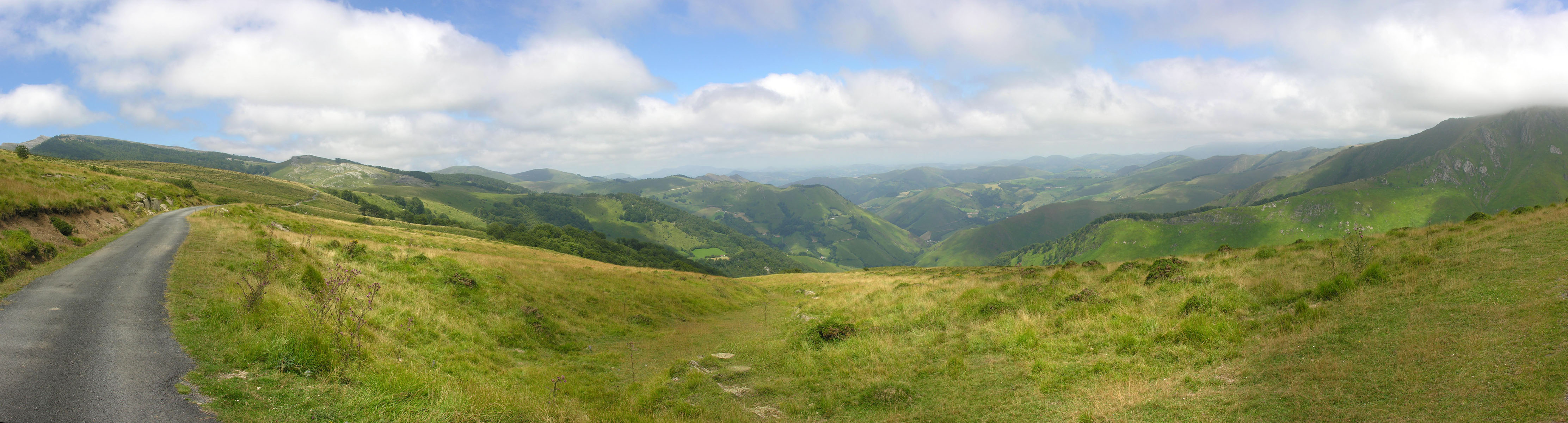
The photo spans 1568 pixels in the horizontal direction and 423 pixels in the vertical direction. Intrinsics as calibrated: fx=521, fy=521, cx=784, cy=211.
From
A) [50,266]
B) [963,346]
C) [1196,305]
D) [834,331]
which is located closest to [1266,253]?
[1196,305]

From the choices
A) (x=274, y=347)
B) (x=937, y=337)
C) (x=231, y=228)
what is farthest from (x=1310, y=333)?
(x=231, y=228)

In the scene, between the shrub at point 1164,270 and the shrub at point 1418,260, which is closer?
the shrub at point 1418,260

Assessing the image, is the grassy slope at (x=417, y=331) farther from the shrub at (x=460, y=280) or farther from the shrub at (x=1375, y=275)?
the shrub at (x=1375, y=275)

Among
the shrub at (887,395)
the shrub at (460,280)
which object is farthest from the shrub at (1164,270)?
the shrub at (460,280)

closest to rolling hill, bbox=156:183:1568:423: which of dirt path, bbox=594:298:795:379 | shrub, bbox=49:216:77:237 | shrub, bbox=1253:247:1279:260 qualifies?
dirt path, bbox=594:298:795:379

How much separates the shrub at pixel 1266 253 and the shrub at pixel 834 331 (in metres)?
14.6

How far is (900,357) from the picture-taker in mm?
12555

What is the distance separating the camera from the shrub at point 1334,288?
442 inches

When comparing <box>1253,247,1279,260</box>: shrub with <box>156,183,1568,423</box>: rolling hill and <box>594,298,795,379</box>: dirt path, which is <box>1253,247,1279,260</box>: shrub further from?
<box>594,298,795,379</box>: dirt path

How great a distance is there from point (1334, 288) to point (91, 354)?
22.9m

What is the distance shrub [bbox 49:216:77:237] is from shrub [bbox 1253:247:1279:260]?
43986 millimetres

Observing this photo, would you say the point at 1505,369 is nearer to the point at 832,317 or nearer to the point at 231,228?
the point at 832,317

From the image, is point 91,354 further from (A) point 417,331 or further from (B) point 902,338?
(B) point 902,338

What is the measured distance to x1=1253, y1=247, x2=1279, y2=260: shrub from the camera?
60.3 feet
